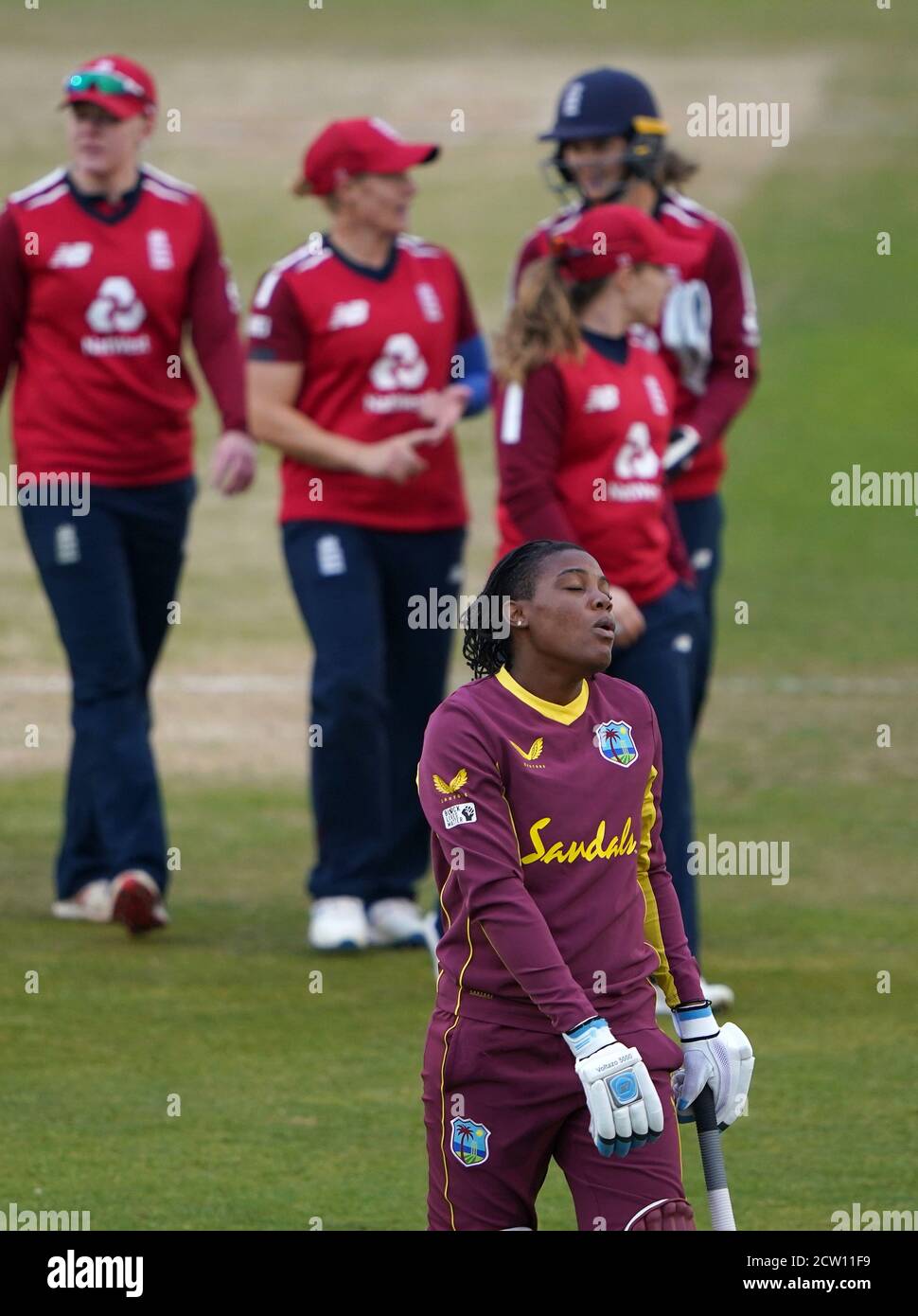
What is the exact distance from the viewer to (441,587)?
8.41 metres

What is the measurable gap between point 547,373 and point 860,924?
249cm

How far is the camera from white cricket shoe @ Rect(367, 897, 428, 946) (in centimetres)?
837

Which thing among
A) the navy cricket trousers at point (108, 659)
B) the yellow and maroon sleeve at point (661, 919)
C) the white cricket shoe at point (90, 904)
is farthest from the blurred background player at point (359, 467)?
the yellow and maroon sleeve at point (661, 919)

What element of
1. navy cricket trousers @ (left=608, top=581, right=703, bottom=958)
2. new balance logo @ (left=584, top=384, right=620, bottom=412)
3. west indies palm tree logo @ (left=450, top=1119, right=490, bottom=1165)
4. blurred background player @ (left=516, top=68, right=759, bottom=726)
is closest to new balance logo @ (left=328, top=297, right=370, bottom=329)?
blurred background player @ (left=516, top=68, right=759, bottom=726)

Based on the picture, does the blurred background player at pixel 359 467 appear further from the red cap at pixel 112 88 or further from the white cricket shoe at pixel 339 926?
the red cap at pixel 112 88

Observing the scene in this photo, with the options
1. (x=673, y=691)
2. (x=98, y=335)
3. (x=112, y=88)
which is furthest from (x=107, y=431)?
(x=673, y=691)

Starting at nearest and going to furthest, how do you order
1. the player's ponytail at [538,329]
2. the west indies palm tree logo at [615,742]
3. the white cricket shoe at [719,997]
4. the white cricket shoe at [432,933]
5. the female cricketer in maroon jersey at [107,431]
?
1. the west indies palm tree logo at [615,742]
2. the player's ponytail at [538,329]
3. the white cricket shoe at [719,997]
4. the white cricket shoe at [432,933]
5. the female cricketer in maroon jersey at [107,431]

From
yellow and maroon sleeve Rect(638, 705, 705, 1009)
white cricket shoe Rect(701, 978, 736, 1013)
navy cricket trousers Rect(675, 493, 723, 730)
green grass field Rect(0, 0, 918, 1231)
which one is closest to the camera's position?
yellow and maroon sleeve Rect(638, 705, 705, 1009)

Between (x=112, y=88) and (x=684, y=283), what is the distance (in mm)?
1972

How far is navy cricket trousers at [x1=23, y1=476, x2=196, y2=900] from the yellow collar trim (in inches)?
150

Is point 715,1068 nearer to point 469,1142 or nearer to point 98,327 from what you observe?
point 469,1142

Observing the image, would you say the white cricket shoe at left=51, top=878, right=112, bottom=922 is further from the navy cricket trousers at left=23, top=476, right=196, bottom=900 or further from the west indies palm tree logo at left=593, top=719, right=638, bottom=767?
the west indies palm tree logo at left=593, top=719, right=638, bottom=767

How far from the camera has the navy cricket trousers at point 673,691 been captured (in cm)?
725

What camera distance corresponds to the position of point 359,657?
26.7 ft
